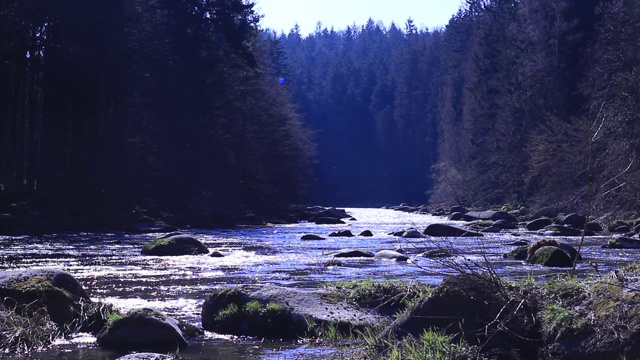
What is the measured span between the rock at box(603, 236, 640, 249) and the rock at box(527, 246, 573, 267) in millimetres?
5084

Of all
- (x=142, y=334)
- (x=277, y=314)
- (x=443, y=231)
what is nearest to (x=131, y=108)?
(x=443, y=231)

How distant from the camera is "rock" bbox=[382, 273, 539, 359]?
20.8 feet

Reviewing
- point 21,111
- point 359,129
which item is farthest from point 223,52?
point 359,129

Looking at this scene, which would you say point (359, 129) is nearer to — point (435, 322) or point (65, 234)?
point (65, 234)

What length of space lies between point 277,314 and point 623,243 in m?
13.9

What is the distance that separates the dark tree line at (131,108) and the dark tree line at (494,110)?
12.3 metres

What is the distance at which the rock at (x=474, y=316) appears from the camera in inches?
250

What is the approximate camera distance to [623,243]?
2028 centimetres

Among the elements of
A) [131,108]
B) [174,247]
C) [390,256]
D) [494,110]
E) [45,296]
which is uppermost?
[494,110]

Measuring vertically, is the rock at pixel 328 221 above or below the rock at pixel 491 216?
below

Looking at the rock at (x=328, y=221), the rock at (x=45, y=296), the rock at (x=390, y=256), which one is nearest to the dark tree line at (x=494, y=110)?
the rock at (x=390, y=256)

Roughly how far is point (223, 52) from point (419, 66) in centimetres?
5859

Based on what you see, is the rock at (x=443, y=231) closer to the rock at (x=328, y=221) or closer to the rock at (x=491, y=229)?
the rock at (x=491, y=229)

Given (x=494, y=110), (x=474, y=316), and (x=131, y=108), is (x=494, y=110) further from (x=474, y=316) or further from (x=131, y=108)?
(x=474, y=316)
